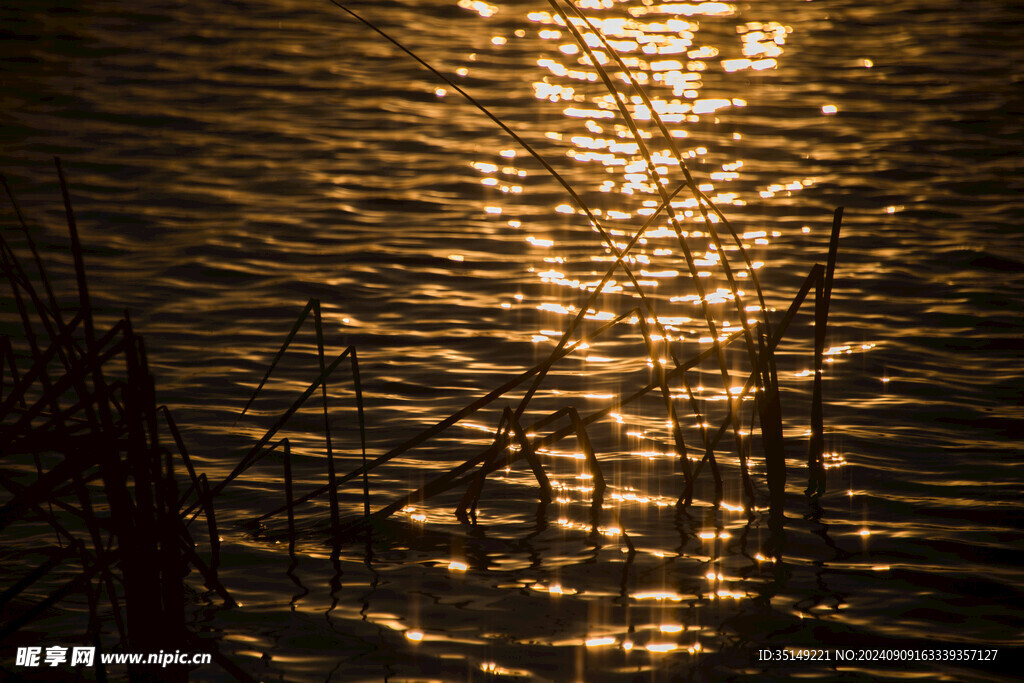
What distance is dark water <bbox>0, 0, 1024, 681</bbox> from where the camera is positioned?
10.3ft

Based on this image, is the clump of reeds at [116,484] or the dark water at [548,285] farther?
the dark water at [548,285]

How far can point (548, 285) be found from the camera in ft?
22.4

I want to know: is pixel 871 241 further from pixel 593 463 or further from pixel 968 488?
pixel 593 463

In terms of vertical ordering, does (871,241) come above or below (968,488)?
above

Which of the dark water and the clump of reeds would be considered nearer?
the clump of reeds

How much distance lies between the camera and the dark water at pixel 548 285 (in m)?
3.14

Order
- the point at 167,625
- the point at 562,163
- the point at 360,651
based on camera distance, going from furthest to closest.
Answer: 1. the point at 562,163
2. the point at 360,651
3. the point at 167,625

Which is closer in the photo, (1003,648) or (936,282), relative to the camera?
(1003,648)

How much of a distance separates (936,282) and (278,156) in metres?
5.58

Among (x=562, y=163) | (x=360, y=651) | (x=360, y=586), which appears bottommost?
(x=360, y=651)

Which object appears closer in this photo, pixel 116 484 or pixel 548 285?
pixel 116 484

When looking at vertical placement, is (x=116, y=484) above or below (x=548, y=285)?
below

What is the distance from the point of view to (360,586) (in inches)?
128

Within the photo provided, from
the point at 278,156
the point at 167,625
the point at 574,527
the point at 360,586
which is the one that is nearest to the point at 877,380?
the point at 574,527
